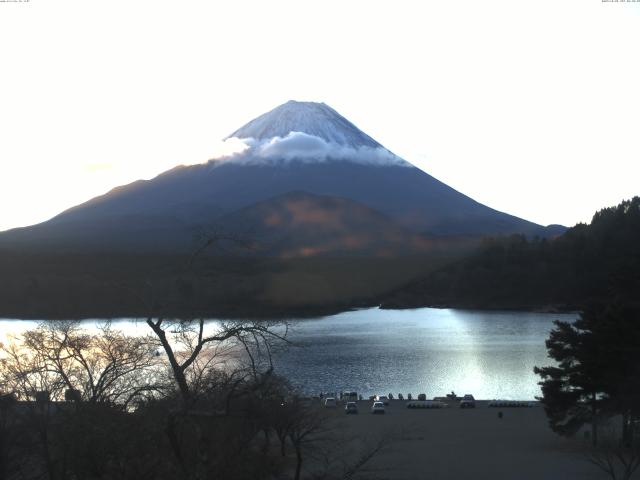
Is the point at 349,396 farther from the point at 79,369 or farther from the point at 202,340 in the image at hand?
the point at 202,340

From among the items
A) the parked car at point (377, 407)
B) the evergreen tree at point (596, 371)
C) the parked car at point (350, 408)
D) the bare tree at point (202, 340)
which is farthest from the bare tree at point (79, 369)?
the parked car at point (377, 407)

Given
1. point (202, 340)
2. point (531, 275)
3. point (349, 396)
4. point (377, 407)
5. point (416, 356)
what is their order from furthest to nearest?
point (531, 275)
point (416, 356)
point (349, 396)
point (377, 407)
point (202, 340)

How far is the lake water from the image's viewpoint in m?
17.3

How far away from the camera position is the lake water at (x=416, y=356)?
17266 millimetres

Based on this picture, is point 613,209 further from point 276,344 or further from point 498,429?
point 276,344

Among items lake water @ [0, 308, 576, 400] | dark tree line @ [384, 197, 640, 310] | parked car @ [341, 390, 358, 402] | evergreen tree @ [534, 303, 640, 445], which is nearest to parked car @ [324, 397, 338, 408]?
parked car @ [341, 390, 358, 402]

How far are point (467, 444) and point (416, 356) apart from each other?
43.3ft

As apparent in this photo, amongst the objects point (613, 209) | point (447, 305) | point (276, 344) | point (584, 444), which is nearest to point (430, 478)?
point (584, 444)

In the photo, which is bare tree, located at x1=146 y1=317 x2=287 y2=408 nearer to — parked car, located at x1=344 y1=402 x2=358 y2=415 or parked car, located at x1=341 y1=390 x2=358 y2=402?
parked car, located at x1=344 y1=402 x2=358 y2=415

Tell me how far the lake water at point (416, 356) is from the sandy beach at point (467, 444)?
6.39 feet

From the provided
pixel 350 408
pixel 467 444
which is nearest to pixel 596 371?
pixel 467 444

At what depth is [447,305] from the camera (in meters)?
44.8

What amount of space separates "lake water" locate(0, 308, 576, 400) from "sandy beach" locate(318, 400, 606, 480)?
6.39ft

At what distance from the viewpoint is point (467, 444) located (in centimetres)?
1015
